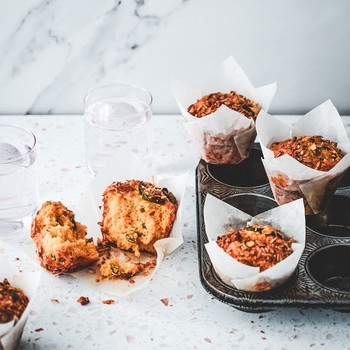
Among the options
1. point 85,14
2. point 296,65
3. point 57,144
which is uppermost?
point 85,14

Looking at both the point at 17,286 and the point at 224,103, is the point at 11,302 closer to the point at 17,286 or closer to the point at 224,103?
the point at 17,286

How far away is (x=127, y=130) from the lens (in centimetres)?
224

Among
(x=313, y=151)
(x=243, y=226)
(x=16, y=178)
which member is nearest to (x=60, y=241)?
(x=16, y=178)

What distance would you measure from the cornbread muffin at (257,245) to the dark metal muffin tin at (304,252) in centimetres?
7

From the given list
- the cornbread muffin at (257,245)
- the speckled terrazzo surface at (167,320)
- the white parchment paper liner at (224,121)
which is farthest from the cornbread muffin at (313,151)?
the speckled terrazzo surface at (167,320)

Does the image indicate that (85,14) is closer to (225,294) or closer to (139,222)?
(139,222)

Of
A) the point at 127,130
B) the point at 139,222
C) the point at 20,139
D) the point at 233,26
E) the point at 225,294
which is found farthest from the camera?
the point at 233,26

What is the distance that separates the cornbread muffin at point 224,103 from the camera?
2090 millimetres

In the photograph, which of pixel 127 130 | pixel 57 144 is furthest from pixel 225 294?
pixel 57 144

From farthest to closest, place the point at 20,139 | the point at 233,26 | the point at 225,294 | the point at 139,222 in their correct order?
the point at 233,26, the point at 20,139, the point at 139,222, the point at 225,294

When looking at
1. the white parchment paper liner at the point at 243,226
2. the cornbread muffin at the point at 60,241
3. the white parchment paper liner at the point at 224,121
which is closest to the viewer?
the white parchment paper liner at the point at 243,226

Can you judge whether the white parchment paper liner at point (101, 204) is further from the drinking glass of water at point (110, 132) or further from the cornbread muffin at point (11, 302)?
the cornbread muffin at point (11, 302)

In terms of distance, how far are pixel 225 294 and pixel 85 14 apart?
116 centimetres

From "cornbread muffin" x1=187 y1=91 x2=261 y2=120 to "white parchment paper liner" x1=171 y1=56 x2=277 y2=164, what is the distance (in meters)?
0.03
